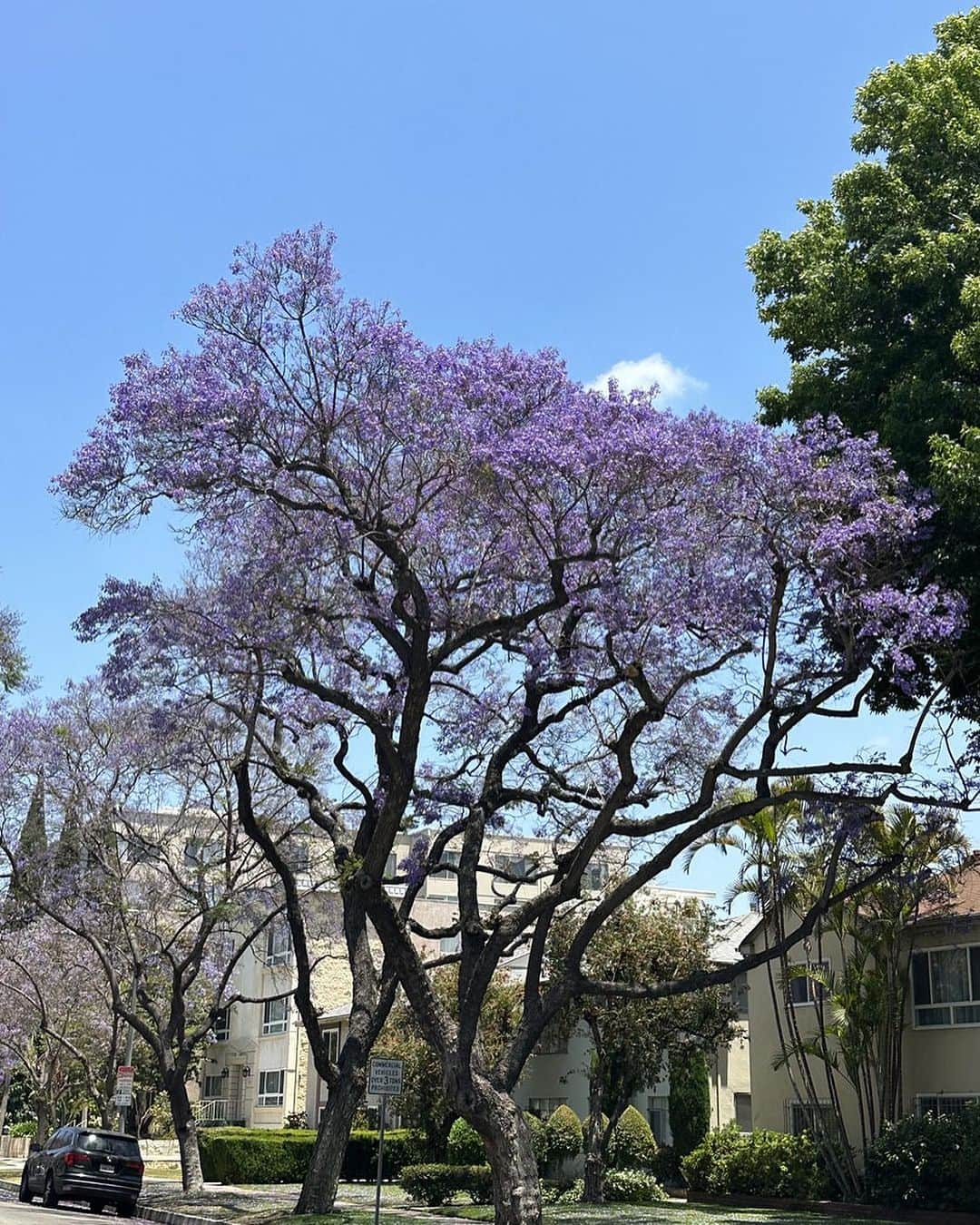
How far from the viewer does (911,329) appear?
19359 millimetres

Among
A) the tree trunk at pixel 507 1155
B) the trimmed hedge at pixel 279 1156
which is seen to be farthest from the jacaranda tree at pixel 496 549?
the trimmed hedge at pixel 279 1156

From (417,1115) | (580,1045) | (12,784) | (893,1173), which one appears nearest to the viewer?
(893,1173)

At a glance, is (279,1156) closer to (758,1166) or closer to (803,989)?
(758,1166)

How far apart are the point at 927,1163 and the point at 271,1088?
32.0 metres

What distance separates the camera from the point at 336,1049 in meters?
49.1

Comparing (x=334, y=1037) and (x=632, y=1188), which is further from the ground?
(x=334, y=1037)

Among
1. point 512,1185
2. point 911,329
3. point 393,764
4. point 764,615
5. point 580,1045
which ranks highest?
point 911,329

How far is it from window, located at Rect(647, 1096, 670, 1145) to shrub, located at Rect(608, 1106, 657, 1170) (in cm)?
494

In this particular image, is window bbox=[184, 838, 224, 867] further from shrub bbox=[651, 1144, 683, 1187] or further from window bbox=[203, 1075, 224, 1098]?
window bbox=[203, 1075, 224, 1098]

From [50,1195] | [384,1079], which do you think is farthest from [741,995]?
[384,1079]

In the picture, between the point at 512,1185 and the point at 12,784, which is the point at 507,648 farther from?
the point at 12,784

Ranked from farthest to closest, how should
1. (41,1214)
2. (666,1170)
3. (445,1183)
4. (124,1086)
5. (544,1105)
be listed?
(544,1105) → (666,1170) → (124,1086) → (445,1183) → (41,1214)

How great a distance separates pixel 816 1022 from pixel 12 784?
61.0 ft

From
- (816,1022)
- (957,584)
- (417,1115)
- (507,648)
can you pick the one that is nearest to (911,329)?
(957,584)
